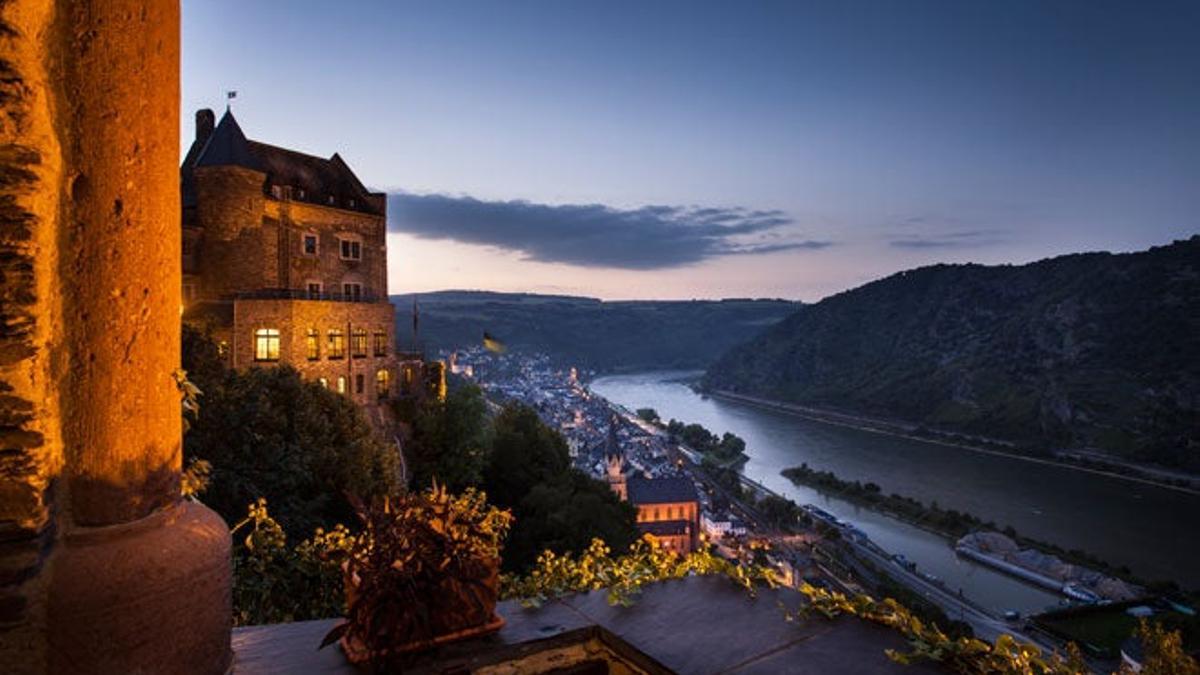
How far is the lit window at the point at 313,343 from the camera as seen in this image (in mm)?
22109

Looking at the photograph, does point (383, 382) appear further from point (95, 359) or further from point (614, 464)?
point (614, 464)

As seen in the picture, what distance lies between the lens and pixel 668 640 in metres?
2.14

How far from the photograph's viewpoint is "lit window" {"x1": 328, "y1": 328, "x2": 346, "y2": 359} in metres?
22.9

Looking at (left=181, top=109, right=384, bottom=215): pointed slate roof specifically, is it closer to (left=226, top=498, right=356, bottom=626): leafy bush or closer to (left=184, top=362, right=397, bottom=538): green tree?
(left=184, top=362, right=397, bottom=538): green tree

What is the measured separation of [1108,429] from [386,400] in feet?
296

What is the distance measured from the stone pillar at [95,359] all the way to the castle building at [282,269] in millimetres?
20451

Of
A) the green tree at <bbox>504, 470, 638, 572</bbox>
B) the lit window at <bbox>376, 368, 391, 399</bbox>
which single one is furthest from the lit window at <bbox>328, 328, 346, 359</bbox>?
the green tree at <bbox>504, 470, 638, 572</bbox>

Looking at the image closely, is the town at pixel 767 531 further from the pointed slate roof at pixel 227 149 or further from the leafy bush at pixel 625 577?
the pointed slate roof at pixel 227 149

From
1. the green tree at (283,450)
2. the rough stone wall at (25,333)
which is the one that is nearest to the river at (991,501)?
the green tree at (283,450)

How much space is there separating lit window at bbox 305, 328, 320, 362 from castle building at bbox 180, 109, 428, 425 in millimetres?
37

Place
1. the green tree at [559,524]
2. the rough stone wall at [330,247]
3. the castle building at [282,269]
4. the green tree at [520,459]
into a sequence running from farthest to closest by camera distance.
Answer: the green tree at [520,459] → the rough stone wall at [330,247] → the castle building at [282,269] → the green tree at [559,524]

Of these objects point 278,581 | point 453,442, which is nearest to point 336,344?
point 453,442

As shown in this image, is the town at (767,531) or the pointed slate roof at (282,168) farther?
the town at (767,531)

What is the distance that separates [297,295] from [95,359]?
2345 cm
